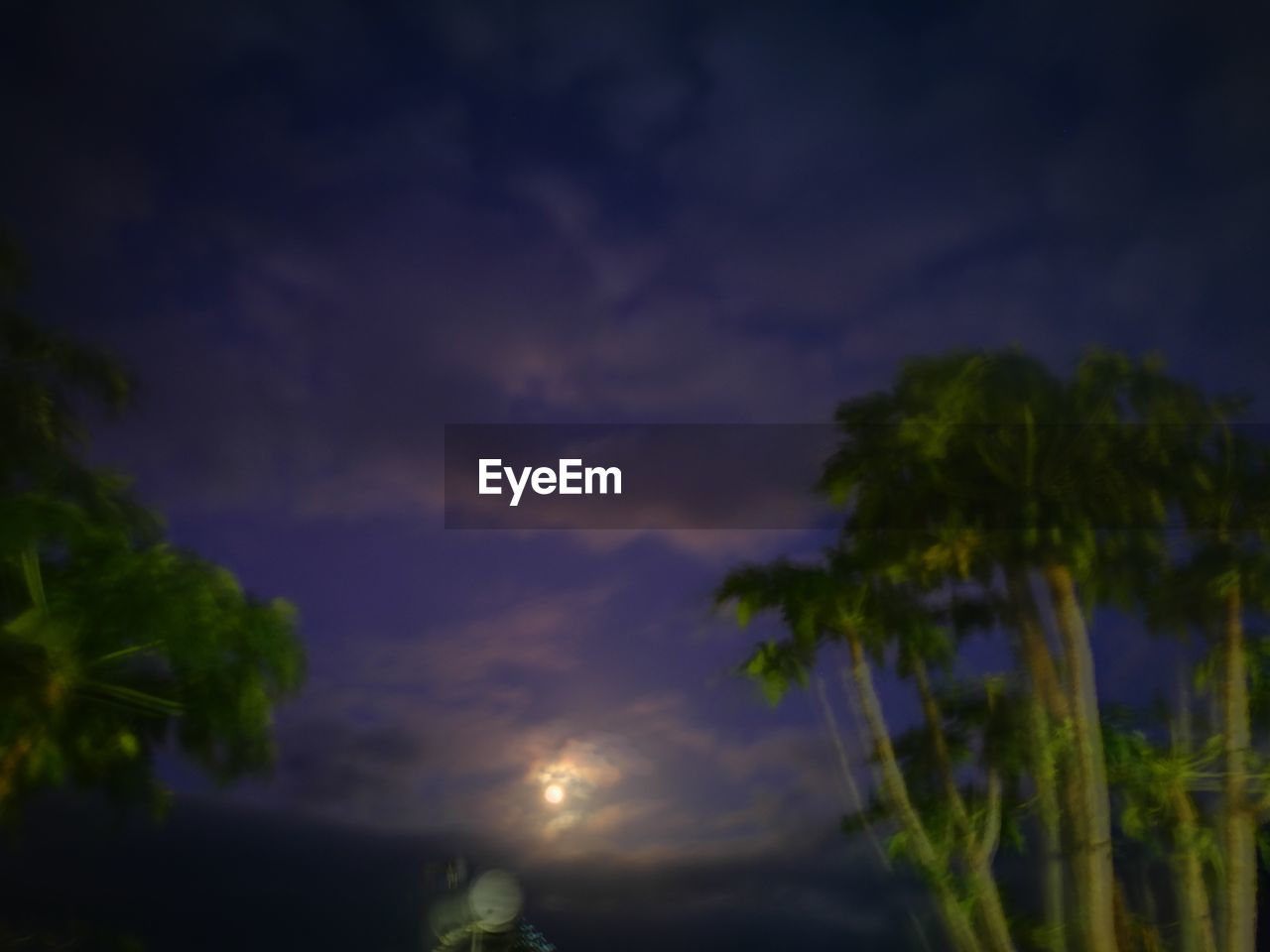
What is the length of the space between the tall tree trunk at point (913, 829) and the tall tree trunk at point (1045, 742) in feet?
5.62

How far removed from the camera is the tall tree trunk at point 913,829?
1686 cm

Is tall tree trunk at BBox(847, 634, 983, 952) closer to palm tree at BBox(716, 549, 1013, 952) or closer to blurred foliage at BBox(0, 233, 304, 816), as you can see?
palm tree at BBox(716, 549, 1013, 952)

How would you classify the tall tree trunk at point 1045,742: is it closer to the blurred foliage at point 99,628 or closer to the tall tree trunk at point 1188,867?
the tall tree trunk at point 1188,867

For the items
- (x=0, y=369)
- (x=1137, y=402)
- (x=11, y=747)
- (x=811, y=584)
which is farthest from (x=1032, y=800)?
(x=0, y=369)

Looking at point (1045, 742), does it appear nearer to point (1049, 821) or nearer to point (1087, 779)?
point (1087, 779)

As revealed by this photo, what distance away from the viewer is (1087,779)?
54.3 ft

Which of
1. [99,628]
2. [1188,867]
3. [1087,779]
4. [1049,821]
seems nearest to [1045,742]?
[1087,779]

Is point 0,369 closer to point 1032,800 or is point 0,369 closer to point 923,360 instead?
point 923,360

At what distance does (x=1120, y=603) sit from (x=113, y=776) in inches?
665

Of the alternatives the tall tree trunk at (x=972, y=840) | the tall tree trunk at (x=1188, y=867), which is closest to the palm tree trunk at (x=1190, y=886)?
the tall tree trunk at (x=1188, y=867)

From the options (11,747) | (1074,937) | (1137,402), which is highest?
(1137,402)

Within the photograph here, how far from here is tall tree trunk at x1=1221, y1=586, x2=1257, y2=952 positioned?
15.9m

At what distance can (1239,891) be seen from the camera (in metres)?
16.0

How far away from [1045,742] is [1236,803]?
2836mm
